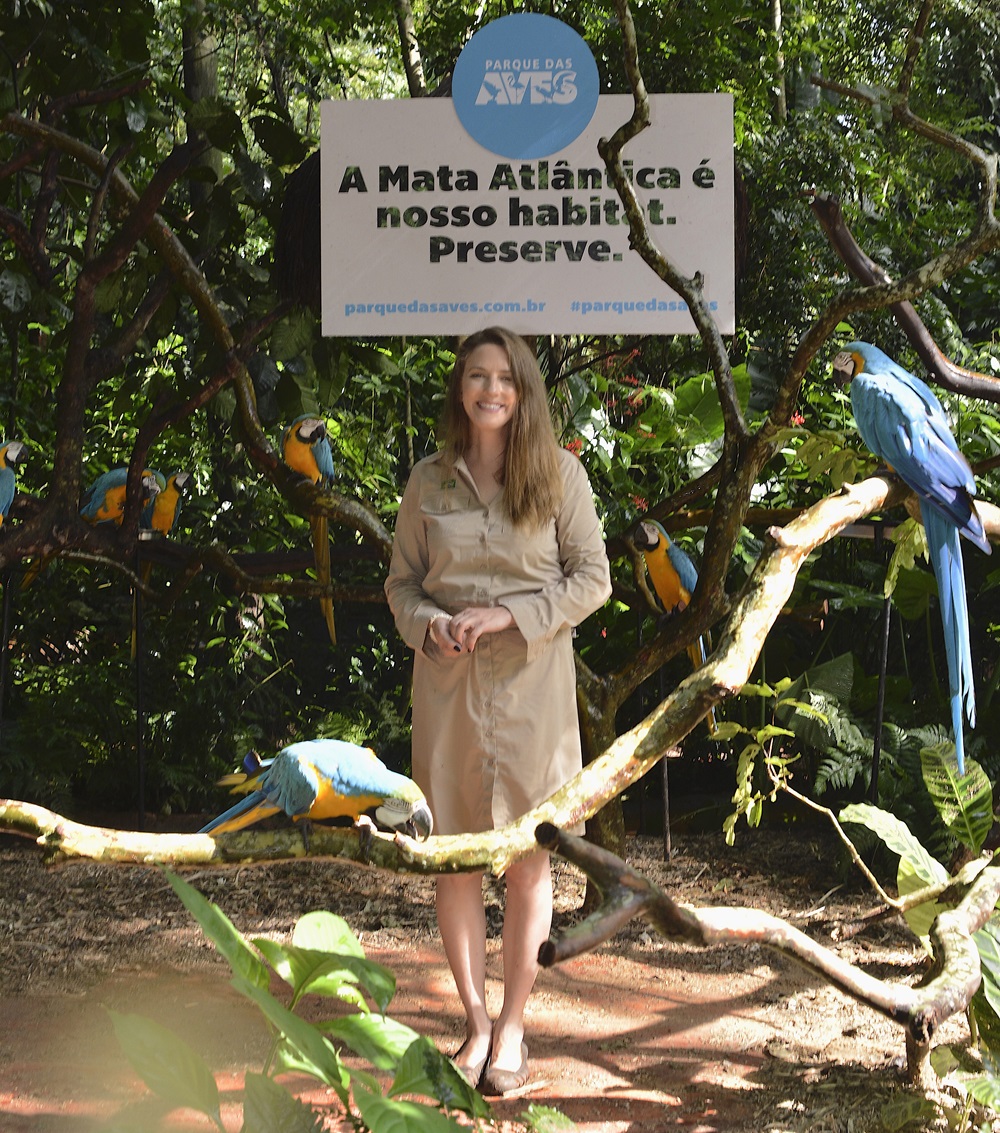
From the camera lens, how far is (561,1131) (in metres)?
1.71

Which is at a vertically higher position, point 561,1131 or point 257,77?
point 257,77

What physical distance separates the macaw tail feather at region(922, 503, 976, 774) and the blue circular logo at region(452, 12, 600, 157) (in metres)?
1.17

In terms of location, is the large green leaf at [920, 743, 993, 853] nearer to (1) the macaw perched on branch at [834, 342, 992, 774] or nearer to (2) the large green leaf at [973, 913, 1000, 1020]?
(1) the macaw perched on branch at [834, 342, 992, 774]

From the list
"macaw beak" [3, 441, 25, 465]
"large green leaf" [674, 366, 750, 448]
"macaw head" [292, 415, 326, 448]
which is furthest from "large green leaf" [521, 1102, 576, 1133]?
"large green leaf" [674, 366, 750, 448]

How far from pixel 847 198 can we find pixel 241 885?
3.15m

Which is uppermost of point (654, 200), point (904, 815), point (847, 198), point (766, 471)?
point (847, 198)

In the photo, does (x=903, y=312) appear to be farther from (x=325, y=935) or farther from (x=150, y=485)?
(x=150, y=485)

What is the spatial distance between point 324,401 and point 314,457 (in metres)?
0.16

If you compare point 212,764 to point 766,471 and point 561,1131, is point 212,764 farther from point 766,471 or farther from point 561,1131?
point 561,1131

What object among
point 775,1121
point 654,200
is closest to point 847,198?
point 654,200

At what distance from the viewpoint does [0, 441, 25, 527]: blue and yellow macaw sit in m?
3.19

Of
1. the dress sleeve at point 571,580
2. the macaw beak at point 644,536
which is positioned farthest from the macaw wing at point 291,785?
the macaw beak at point 644,536

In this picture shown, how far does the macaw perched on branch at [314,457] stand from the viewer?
10.4 feet

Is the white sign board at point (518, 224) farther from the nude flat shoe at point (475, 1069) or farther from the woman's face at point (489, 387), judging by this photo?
the nude flat shoe at point (475, 1069)
